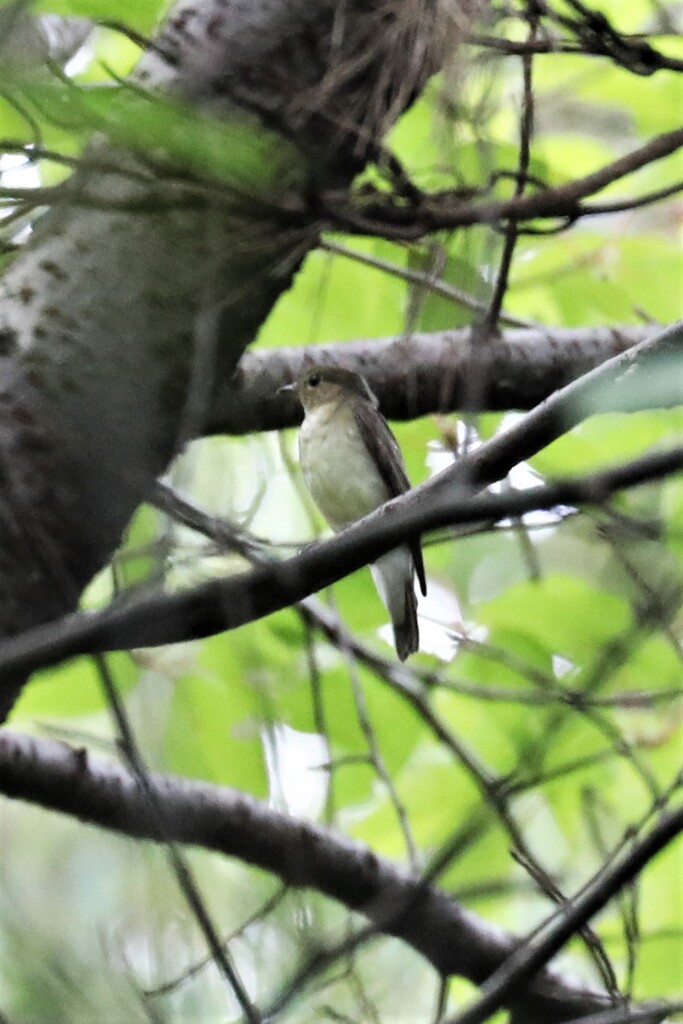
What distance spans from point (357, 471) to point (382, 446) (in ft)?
0.52

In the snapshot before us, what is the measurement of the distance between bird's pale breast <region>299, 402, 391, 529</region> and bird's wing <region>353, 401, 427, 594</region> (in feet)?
0.09

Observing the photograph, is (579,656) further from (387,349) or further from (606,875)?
(387,349)

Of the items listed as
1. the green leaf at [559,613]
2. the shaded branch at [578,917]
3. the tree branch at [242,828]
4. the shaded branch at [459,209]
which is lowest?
the shaded branch at [578,917]

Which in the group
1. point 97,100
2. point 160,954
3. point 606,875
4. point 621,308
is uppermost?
point 621,308

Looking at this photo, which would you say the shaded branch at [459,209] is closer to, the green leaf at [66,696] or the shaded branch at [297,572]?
the shaded branch at [297,572]

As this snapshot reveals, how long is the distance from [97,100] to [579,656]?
0.99m

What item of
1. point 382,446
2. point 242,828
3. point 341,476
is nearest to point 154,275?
point 242,828

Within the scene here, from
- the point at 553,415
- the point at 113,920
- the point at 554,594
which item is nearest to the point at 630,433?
the point at 554,594

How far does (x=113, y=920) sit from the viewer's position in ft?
4.07

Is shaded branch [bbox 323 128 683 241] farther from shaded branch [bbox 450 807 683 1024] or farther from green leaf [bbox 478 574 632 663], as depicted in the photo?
shaded branch [bbox 450 807 683 1024]

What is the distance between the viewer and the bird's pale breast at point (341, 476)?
342 cm

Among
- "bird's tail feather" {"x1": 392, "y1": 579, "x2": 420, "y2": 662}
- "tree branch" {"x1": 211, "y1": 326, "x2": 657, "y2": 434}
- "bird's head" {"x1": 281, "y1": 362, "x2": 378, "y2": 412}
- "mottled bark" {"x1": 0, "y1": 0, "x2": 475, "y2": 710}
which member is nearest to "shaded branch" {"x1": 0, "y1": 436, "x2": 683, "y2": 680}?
"mottled bark" {"x1": 0, "y1": 0, "x2": 475, "y2": 710}

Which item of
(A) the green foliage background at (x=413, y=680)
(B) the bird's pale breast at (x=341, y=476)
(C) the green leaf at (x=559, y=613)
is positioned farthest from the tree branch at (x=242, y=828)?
(B) the bird's pale breast at (x=341, y=476)

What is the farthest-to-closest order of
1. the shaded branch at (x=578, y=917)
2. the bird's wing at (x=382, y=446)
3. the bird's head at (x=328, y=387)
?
the bird's wing at (x=382, y=446), the bird's head at (x=328, y=387), the shaded branch at (x=578, y=917)
